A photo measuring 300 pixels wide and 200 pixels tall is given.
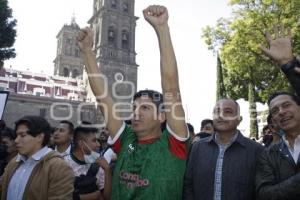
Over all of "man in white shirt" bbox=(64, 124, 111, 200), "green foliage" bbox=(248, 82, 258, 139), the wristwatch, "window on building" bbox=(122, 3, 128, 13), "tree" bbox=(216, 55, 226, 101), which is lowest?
"man in white shirt" bbox=(64, 124, 111, 200)

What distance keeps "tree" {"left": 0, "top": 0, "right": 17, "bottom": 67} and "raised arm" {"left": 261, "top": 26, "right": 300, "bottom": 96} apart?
56.2ft

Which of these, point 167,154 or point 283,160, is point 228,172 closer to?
point 283,160

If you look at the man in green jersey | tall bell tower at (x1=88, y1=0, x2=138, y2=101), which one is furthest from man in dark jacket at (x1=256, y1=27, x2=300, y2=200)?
tall bell tower at (x1=88, y1=0, x2=138, y2=101)

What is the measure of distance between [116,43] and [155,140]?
136 ft

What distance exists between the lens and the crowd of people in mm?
2621

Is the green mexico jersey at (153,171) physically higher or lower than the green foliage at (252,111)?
lower

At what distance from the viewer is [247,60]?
21203 mm

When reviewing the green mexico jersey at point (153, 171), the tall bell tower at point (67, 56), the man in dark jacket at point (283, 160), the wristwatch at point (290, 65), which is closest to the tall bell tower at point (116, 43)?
the tall bell tower at point (67, 56)

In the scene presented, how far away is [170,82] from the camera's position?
2645mm

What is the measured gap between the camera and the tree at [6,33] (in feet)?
58.2

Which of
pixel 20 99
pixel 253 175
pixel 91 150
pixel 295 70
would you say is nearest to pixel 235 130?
pixel 253 175

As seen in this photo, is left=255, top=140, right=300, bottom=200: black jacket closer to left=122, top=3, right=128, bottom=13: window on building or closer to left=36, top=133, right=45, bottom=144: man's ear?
left=36, top=133, right=45, bottom=144: man's ear

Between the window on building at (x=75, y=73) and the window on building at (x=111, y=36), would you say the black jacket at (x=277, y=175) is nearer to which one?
the window on building at (x=111, y=36)

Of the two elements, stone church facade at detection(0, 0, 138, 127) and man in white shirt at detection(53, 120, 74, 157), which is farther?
stone church facade at detection(0, 0, 138, 127)
